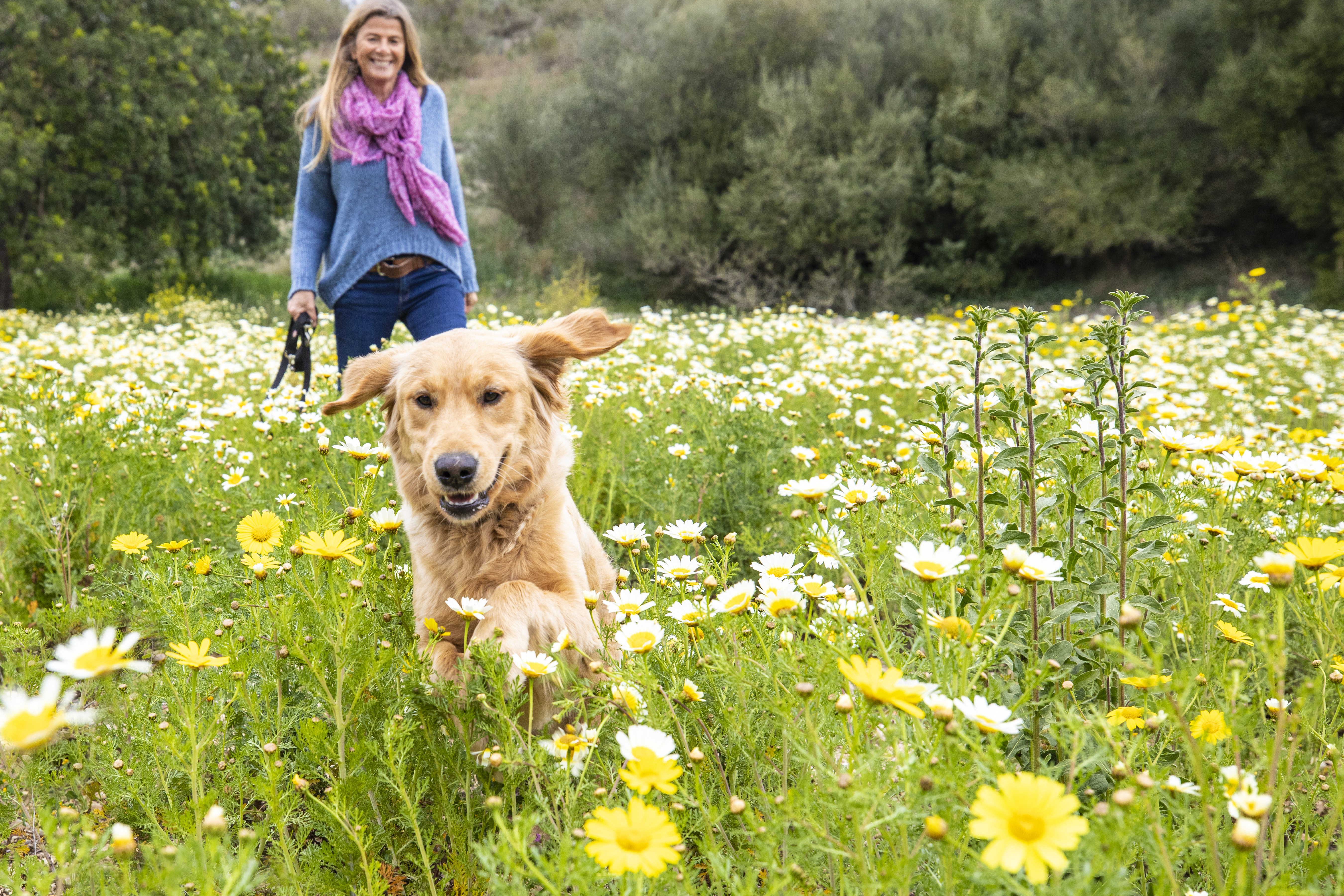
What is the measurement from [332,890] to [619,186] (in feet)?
77.7

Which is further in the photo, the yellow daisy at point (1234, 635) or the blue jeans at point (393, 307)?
the blue jeans at point (393, 307)

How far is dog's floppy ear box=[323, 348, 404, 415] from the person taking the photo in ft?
10.3

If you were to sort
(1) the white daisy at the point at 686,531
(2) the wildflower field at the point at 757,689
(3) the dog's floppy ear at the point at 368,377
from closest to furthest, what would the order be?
(2) the wildflower field at the point at 757,689 → (1) the white daisy at the point at 686,531 → (3) the dog's floppy ear at the point at 368,377

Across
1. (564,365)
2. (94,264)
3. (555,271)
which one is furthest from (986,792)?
(555,271)

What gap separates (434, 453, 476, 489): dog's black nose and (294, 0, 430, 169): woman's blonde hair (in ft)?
9.95

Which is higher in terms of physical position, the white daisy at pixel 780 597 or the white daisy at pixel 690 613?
the white daisy at pixel 780 597

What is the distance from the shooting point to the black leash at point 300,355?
14.6 ft

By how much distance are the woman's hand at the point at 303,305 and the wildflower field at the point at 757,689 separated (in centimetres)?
129

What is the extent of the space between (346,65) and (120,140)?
15.5m

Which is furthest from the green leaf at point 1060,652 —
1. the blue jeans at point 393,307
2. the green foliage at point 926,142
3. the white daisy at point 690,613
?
the green foliage at point 926,142

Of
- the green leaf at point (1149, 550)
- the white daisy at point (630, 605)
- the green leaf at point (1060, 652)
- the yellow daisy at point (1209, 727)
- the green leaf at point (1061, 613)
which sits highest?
the white daisy at point (630, 605)

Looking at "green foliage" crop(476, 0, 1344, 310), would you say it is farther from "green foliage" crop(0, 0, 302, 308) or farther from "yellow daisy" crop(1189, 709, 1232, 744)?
"yellow daisy" crop(1189, 709, 1232, 744)

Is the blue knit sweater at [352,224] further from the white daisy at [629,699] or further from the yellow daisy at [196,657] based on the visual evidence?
the white daisy at [629,699]

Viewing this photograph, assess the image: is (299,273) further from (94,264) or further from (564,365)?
(94,264)
